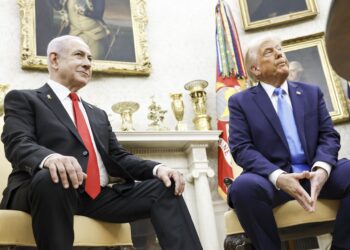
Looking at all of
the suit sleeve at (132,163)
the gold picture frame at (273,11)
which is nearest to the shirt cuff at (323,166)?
the suit sleeve at (132,163)

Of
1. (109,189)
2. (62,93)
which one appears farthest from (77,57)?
(109,189)

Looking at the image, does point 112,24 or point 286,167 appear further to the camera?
point 112,24

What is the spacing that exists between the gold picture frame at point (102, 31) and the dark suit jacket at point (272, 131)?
2.79 m

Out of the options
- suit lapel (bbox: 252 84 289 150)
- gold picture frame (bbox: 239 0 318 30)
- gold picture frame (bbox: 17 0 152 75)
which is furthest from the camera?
gold picture frame (bbox: 239 0 318 30)

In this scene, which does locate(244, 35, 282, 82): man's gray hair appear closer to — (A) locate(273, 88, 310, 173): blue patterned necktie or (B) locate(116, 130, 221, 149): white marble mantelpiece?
(A) locate(273, 88, 310, 173): blue patterned necktie

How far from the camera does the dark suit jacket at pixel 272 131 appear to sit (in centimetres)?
206

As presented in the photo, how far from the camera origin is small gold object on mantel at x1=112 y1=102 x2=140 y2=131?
4418mm

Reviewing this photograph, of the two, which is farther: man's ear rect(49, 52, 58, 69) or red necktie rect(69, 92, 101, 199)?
man's ear rect(49, 52, 58, 69)

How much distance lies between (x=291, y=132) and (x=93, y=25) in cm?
350

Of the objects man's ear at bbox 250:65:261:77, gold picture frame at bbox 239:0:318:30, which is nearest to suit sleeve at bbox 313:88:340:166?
man's ear at bbox 250:65:261:77

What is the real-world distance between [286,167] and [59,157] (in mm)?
1098

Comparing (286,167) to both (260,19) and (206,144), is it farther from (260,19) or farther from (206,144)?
(260,19)

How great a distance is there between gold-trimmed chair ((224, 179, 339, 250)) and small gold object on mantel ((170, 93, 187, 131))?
2.57 meters

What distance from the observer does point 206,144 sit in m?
4.54
